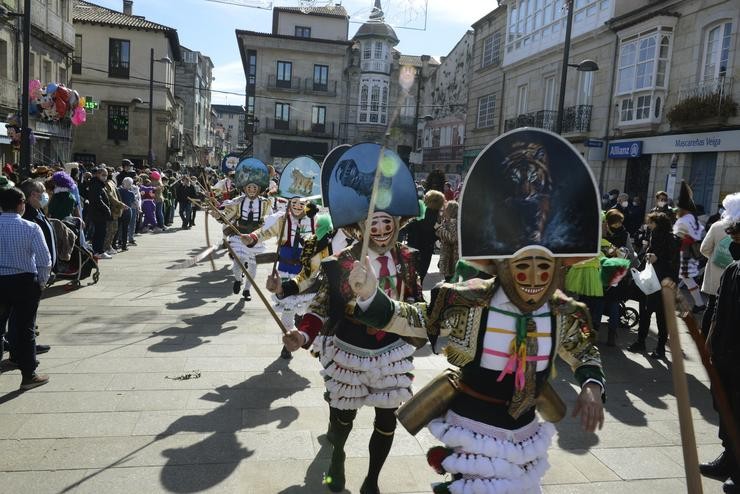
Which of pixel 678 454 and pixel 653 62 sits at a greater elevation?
pixel 653 62

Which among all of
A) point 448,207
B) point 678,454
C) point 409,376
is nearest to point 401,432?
point 409,376

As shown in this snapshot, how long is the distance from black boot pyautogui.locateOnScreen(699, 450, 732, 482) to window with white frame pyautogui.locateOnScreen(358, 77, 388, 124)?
40.0 metres

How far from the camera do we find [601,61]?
797 inches

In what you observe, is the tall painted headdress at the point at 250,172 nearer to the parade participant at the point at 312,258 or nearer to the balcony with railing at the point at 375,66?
the parade participant at the point at 312,258

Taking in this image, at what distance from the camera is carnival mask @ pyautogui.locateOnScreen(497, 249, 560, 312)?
259 cm

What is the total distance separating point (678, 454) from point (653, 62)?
53.0ft

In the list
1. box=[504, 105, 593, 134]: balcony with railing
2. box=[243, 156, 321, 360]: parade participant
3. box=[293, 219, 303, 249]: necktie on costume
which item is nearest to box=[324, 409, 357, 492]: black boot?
box=[243, 156, 321, 360]: parade participant

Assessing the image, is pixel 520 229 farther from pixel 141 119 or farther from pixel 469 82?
pixel 141 119

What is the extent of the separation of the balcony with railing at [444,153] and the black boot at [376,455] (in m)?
31.7

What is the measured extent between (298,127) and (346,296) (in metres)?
39.7

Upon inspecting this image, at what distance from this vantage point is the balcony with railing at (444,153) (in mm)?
35125

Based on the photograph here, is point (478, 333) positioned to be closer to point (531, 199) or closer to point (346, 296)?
point (531, 199)

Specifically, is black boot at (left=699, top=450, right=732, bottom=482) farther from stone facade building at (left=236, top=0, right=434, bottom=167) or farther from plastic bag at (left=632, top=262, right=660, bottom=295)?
stone facade building at (left=236, top=0, right=434, bottom=167)

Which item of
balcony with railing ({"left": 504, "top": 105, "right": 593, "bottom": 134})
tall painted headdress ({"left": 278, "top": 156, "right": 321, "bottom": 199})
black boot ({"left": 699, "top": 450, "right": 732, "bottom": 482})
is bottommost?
black boot ({"left": 699, "top": 450, "right": 732, "bottom": 482})
